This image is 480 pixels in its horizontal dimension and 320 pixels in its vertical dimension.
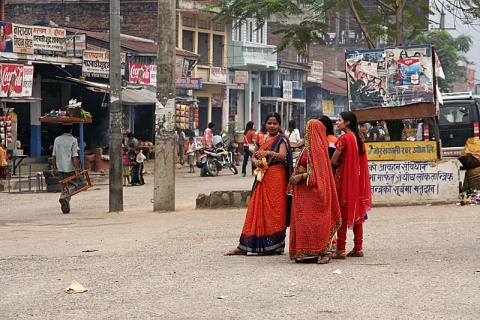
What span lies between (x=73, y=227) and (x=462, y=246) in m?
6.49

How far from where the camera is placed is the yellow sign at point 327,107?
69.9m

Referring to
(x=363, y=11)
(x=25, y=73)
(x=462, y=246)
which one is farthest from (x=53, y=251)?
(x=25, y=73)

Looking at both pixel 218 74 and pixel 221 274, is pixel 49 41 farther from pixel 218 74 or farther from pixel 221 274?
pixel 221 274

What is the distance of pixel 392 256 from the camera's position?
10.3 m

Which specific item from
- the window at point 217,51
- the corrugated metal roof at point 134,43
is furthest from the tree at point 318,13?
the window at point 217,51

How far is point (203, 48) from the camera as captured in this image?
50.4 metres

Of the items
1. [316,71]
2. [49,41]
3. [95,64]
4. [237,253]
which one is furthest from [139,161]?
[316,71]

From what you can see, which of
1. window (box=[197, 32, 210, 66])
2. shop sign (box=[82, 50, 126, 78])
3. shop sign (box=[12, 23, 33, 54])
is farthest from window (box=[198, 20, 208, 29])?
shop sign (box=[12, 23, 33, 54])

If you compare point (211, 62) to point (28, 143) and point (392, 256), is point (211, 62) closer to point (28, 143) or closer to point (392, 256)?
point (28, 143)

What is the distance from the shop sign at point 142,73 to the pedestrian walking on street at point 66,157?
19.6 meters

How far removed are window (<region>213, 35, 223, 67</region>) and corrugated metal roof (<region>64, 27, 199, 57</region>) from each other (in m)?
4.65

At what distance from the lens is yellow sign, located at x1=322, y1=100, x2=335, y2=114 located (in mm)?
69869

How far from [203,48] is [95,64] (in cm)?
1792

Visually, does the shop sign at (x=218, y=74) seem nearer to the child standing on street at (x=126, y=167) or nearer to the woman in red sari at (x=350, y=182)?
the child standing on street at (x=126, y=167)
